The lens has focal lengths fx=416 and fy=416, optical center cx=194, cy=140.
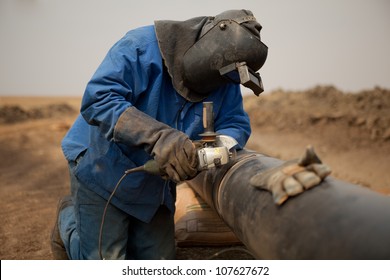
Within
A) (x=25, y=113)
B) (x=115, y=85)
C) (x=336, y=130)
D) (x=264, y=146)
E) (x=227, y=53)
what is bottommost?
(x=25, y=113)

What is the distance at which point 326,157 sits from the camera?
8.95 m

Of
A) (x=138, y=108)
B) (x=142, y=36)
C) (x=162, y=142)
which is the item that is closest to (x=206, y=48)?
(x=142, y=36)

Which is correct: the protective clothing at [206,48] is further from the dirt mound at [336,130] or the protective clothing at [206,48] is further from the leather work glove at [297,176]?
the dirt mound at [336,130]

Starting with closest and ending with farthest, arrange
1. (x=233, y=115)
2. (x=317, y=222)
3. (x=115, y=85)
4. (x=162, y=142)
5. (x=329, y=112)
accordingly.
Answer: (x=317, y=222), (x=162, y=142), (x=115, y=85), (x=233, y=115), (x=329, y=112)

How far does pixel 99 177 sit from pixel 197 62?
0.92m

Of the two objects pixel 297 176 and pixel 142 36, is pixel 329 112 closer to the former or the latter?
pixel 142 36

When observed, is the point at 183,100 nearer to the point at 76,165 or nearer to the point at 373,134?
the point at 76,165

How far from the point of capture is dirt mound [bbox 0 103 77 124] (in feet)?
41.7

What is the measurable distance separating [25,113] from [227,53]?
1264cm

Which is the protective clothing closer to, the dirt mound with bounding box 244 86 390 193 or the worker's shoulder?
the worker's shoulder

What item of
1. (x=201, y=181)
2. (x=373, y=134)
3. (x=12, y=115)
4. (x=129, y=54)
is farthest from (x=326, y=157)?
(x=12, y=115)

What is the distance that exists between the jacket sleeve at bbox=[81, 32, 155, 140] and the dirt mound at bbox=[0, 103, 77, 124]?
11316mm

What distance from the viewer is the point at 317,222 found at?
1.42 m
